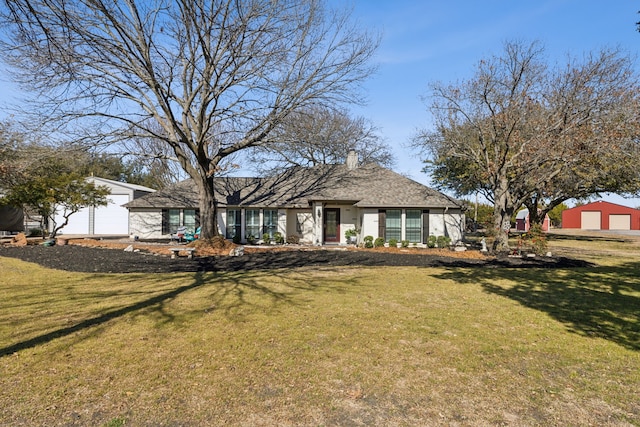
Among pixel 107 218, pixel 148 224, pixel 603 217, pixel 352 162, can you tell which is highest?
pixel 352 162

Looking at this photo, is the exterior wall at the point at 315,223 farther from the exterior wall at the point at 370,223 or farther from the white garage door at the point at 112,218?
the white garage door at the point at 112,218

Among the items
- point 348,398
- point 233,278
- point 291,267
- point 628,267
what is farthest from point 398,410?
point 628,267

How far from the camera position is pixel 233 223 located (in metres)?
22.7

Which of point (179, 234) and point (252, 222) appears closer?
point (179, 234)

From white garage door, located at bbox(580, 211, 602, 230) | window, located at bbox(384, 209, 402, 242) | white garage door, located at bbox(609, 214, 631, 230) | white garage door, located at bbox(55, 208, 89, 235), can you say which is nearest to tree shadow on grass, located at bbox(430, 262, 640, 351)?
window, located at bbox(384, 209, 402, 242)

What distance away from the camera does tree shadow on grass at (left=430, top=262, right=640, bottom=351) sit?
6.20 meters

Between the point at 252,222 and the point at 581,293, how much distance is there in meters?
17.4

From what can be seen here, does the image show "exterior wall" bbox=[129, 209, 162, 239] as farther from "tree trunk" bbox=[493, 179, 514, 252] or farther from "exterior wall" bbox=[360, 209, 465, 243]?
"tree trunk" bbox=[493, 179, 514, 252]

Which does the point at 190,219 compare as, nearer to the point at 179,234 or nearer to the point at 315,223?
the point at 179,234

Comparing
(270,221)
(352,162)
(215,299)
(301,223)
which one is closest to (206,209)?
(270,221)

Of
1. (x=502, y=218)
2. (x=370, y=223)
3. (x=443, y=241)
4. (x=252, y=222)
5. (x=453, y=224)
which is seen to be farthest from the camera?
(x=252, y=222)

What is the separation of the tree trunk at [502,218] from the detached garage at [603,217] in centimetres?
4809

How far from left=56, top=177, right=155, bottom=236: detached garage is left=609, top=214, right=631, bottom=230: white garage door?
63.8 m

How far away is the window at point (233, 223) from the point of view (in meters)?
22.6
